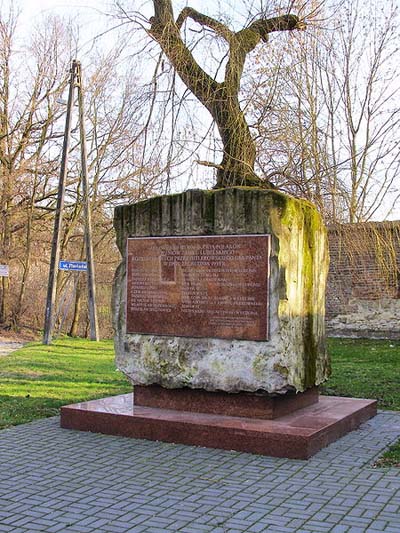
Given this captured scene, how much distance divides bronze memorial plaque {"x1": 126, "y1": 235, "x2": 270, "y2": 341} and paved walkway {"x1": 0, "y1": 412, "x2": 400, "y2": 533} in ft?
4.33

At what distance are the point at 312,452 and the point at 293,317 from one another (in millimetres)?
1449

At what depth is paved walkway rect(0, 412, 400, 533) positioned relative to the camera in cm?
484

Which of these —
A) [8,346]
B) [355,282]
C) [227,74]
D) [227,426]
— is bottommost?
[227,426]

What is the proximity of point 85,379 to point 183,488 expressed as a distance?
22.1 feet

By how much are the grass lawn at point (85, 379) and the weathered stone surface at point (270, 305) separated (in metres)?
1.41

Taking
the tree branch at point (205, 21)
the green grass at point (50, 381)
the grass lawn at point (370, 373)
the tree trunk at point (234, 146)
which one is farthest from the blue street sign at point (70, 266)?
the tree branch at point (205, 21)

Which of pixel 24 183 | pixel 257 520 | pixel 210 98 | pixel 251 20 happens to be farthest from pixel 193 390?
pixel 24 183

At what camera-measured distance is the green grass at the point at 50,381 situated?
9.17m

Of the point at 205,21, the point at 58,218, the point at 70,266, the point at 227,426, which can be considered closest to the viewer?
the point at 227,426

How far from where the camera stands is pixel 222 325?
7590mm

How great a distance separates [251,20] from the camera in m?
9.56

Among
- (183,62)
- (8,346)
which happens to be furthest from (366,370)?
(8,346)

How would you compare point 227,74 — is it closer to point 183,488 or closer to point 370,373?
point 183,488

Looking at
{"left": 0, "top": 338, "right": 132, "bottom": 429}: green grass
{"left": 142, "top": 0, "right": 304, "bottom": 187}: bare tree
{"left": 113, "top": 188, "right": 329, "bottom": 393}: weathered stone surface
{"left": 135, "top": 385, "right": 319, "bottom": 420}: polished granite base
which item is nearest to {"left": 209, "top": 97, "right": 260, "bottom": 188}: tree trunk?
{"left": 142, "top": 0, "right": 304, "bottom": 187}: bare tree
